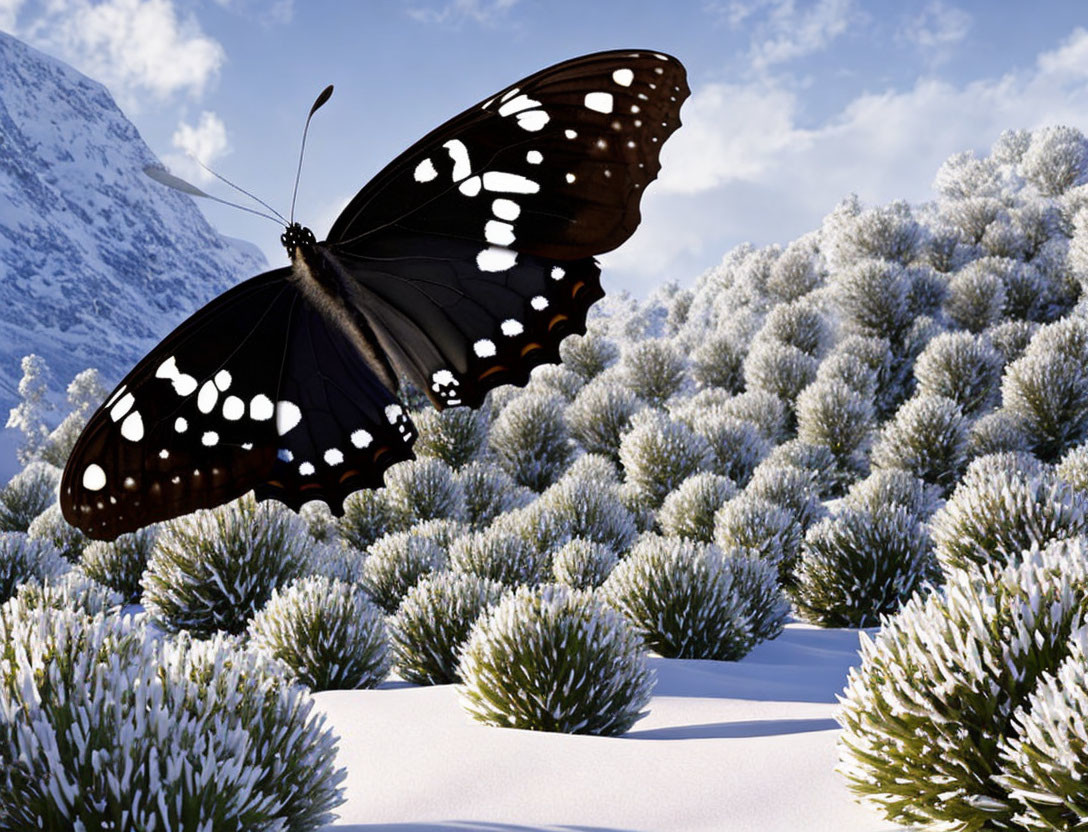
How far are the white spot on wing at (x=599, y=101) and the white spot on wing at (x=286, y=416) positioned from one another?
105 centimetres

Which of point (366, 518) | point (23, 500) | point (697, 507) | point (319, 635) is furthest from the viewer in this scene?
point (23, 500)

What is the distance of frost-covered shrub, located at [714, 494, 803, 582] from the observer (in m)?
6.94

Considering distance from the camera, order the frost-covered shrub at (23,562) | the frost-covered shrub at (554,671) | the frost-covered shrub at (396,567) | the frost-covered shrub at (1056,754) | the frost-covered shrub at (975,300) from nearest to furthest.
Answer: the frost-covered shrub at (1056,754)
the frost-covered shrub at (554,671)
the frost-covered shrub at (23,562)
the frost-covered shrub at (396,567)
the frost-covered shrub at (975,300)

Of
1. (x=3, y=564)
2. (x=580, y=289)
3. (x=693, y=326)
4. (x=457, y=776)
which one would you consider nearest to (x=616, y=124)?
(x=580, y=289)

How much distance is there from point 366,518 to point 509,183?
24.1 ft

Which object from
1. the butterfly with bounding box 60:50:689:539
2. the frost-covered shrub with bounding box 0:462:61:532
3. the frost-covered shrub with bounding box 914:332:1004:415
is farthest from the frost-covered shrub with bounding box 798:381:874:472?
the frost-covered shrub with bounding box 0:462:61:532

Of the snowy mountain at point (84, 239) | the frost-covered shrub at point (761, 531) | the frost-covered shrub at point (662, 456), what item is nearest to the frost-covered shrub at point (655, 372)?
the frost-covered shrub at point (662, 456)

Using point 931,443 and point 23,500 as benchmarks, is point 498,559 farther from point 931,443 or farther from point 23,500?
point 23,500

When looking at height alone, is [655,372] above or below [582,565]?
above

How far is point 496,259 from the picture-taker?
1.95 metres

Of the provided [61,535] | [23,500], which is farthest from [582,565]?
[23,500]

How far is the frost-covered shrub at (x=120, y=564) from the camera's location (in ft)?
22.2

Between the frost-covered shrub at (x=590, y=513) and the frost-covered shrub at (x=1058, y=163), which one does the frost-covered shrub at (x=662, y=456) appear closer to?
the frost-covered shrub at (x=590, y=513)

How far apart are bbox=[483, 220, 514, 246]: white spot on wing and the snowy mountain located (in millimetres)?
79906
